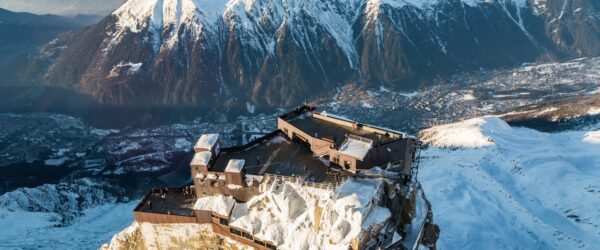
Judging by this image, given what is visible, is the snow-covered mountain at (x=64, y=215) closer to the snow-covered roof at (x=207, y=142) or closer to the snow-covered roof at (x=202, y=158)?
the snow-covered roof at (x=207, y=142)

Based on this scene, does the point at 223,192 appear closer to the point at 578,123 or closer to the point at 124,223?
the point at 124,223

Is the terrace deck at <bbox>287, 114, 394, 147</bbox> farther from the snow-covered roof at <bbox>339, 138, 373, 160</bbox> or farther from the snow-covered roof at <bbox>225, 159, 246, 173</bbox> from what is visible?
the snow-covered roof at <bbox>225, 159, 246, 173</bbox>

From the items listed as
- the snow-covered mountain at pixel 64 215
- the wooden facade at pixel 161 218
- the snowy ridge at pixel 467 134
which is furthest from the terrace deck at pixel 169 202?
the snowy ridge at pixel 467 134

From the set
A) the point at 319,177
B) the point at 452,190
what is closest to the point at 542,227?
the point at 452,190

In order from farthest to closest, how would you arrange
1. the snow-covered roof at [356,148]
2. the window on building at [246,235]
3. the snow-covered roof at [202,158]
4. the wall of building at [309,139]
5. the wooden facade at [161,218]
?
the wall of building at [309,139], the wooden facade at [161,218], the snow-covered roof at [202,158], the window on building at [246,235], the snow-covered roof at [356,148]

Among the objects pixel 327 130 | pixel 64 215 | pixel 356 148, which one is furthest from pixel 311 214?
pixel 64 215

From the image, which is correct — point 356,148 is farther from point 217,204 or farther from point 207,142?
point 207,142
